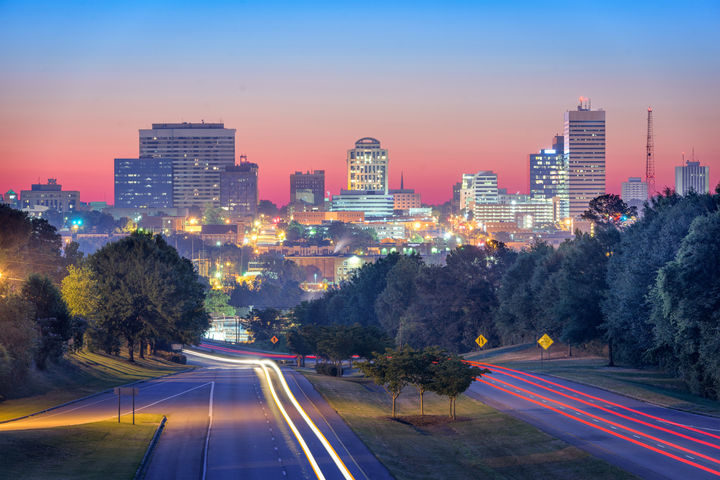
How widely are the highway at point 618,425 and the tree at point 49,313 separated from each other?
3128 centimetres

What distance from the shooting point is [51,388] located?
60.0 meters

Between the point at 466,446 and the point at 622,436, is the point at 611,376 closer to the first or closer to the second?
the point at 622,436

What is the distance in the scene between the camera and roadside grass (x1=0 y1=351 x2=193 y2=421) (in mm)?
53719

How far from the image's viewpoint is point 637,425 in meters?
43.9

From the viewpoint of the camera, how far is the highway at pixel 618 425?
A: 35656mm

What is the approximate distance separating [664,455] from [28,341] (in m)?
40.1

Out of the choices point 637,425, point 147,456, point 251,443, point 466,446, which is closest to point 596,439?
point 637,425

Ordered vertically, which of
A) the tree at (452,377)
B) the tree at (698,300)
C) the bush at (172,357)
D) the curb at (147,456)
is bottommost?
the bush at (172,357)

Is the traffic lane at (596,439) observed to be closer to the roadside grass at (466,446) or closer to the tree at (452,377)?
the roadside grass at (466,446)

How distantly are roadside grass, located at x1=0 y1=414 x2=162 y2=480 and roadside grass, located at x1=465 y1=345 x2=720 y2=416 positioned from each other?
29943mm

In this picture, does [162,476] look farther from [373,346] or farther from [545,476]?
[373,346]

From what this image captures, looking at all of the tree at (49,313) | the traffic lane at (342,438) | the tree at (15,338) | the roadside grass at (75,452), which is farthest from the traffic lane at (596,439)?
the tree at (49,313)

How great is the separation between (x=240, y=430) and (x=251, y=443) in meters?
3.67

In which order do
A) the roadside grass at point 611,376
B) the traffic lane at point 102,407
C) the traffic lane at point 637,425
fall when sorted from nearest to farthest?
the traffic lane at point 637,425 → the traffic lane at point 102,407 → the roadside grass at point 611,376
